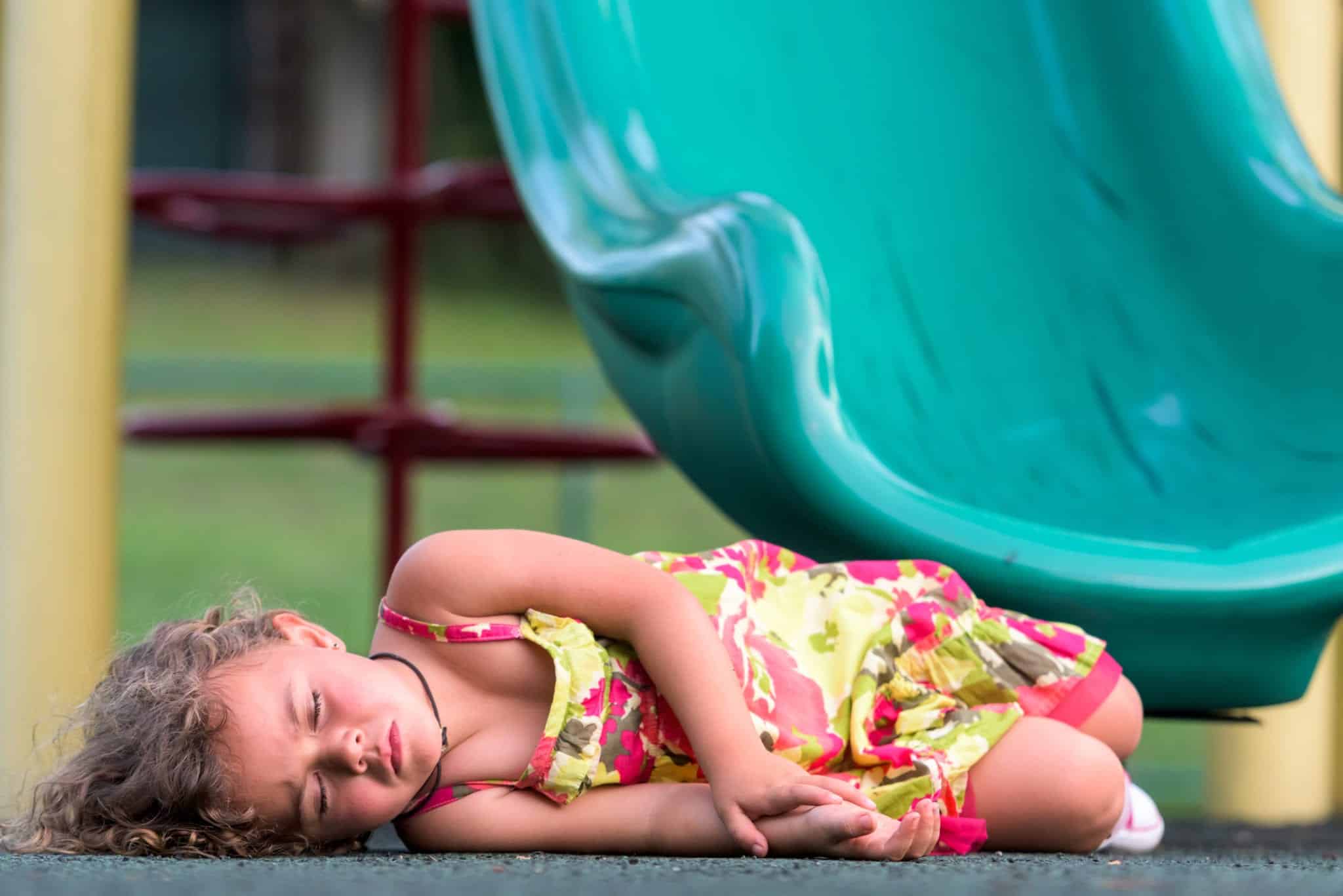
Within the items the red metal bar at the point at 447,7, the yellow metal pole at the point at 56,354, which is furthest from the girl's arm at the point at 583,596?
the red metal bar at the point at 447,7

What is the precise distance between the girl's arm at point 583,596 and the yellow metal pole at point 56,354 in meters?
0.69

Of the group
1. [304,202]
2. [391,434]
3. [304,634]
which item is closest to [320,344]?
[304,202]

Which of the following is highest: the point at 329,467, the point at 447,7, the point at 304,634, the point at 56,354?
the point at 447,7

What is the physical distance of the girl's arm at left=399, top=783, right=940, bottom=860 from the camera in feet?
4.05

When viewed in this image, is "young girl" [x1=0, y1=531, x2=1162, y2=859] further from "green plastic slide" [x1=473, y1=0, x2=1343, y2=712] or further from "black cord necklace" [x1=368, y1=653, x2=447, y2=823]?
"green plastic slide" [x1=473, y1=0, x2=1343, y2=712]

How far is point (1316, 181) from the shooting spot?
1931 millimetres

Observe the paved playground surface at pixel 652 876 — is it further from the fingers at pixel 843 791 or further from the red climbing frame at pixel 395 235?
the red climbing frame at pixel 395 235

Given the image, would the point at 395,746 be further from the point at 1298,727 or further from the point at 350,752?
the point at 1298,727

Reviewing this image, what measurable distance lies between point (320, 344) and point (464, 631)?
8.80 meters

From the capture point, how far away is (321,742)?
1.22 meters

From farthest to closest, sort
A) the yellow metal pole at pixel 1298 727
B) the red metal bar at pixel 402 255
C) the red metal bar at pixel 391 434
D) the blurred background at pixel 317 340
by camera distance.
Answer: the blurred background at pixel 317 340 < the red metal bar at pixel 402 255 < the red metal bar at pixel 391 434 < the yellow metal pole at pixel 1298 727

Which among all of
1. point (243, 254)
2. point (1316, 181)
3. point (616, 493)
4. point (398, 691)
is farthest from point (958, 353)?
point (243, 254)

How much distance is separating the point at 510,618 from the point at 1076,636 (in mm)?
513

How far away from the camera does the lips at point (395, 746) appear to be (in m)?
1.24
